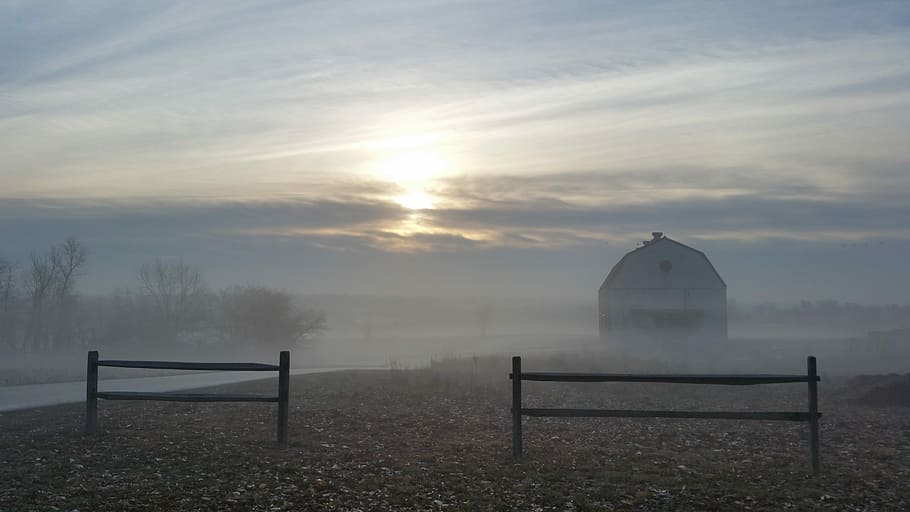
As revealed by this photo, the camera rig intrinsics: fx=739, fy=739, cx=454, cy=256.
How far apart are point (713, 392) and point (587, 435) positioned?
33.2 ft

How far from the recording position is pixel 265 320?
63688 mm

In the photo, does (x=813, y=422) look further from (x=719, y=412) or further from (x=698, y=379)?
(x=698, y=379)

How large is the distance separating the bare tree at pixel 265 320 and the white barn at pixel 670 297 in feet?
97.1

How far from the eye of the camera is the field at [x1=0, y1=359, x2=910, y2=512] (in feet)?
30.4

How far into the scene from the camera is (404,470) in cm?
1090

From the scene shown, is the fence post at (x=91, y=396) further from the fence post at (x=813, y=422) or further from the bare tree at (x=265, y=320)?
the bare tree at (x=265, y=320)

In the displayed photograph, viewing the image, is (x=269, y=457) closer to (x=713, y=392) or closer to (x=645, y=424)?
(x=645, y=424)

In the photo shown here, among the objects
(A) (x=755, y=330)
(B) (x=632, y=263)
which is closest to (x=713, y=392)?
(B) (x=632, y=263)

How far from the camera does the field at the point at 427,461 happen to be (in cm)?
926

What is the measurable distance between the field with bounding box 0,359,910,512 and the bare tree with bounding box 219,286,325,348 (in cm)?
4616

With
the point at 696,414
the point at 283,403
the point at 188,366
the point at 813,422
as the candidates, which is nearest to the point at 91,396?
the point at 188,366

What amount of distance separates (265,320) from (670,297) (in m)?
34.2

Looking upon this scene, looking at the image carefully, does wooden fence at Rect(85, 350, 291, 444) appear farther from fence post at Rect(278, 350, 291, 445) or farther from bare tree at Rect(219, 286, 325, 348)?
bare tree at Rect(219, 286, 325, 348)

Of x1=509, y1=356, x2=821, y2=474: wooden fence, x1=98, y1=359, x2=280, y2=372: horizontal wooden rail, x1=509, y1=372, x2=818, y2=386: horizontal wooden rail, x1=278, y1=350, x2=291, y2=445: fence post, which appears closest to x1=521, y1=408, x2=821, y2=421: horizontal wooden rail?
x1=509, y1=356, x2=821, y2=474: wooden fence
